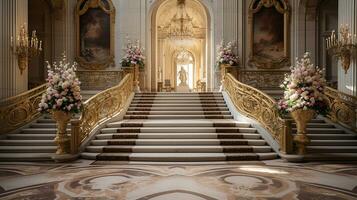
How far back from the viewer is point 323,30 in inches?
581

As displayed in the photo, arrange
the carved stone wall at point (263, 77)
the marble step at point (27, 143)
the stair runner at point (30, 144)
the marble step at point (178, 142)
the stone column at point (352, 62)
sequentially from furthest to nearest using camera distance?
the carved stone wall at point (263, 77) → the stone column at point (352, 62) → the marble step at point (27, 143) → the marble step at point (178, 142) → the stair runner at point (30, 144)

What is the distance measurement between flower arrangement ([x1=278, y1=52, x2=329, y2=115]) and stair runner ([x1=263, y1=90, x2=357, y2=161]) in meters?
0.96

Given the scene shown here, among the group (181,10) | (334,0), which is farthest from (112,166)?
(181,10)

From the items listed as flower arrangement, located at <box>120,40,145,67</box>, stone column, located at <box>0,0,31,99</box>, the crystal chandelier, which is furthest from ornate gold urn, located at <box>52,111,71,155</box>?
the crystal chandelier

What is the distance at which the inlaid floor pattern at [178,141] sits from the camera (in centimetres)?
755

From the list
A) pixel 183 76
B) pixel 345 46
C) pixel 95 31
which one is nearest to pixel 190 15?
pixel 183 76

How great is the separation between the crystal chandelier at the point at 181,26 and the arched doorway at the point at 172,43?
17 centimetres

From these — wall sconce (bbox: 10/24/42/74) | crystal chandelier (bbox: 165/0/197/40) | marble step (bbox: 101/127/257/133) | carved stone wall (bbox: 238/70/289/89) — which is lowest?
marble step (bbox: 101/127/257/133)

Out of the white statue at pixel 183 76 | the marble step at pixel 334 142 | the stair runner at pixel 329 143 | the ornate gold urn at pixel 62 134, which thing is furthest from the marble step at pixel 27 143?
the white statue at pixel 183 76

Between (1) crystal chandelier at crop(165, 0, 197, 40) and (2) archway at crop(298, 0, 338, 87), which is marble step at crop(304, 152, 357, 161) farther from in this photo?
(1) crystal chandelier at crop(165, 0, 197, 40)

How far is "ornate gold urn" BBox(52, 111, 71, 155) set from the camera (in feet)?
24.9

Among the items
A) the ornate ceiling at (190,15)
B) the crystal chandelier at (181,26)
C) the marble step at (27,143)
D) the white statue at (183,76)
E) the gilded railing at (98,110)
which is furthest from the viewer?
the white statue at (183,76)

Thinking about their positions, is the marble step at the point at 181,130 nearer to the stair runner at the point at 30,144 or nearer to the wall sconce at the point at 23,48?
the stair runner at the point at 30,144

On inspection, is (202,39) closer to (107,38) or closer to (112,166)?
(107,38)
